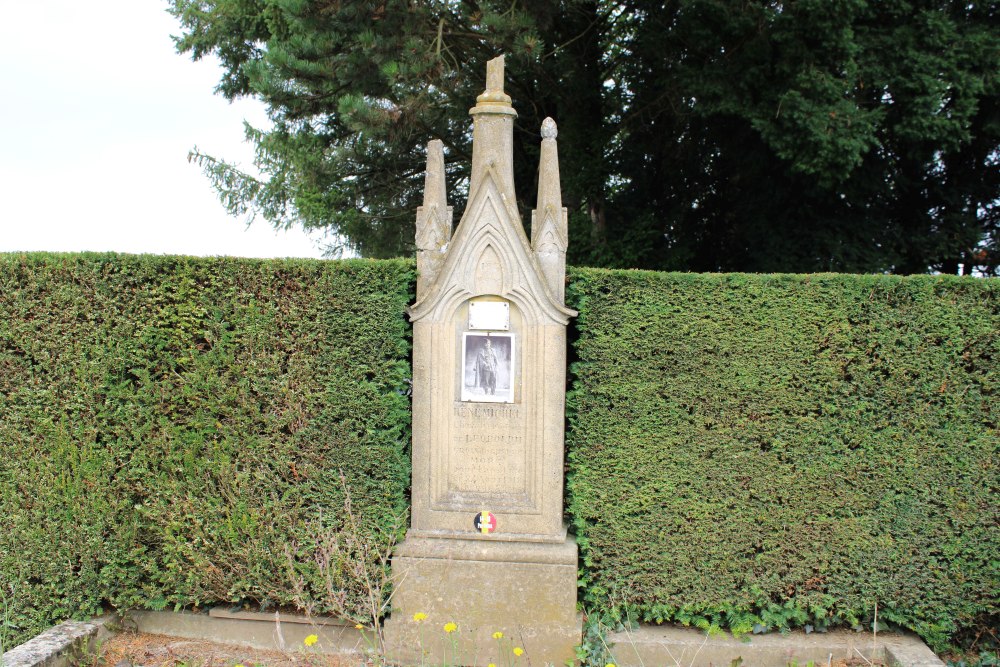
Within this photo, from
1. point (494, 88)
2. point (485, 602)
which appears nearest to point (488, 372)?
point (485, 602)

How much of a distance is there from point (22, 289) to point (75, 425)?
109cm

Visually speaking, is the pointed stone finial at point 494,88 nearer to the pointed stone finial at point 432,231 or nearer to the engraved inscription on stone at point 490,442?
the pointed stone finial at point 432,231

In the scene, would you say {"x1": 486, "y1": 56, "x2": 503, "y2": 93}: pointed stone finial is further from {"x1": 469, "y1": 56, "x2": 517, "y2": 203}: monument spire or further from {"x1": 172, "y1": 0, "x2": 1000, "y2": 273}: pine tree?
{"x1": 172, "y1": 0, "x2": 1000, "y2": 273}: pine tree

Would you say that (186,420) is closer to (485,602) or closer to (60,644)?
(60,644)

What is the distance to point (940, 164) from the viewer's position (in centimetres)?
1013

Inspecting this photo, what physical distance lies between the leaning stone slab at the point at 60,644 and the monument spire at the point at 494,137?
13.5 feet

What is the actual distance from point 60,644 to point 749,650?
4727 millimetres

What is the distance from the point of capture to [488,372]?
5266 mm

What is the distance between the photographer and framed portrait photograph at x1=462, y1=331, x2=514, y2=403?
5.26m

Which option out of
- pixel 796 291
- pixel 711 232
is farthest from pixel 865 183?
pixel 796 291

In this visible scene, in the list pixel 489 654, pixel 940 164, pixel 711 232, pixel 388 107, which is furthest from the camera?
pixel 711 232

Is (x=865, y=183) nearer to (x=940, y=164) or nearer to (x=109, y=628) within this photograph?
(x=940, y=164)

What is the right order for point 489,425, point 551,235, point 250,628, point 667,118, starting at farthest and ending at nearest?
point 667,118, point 250,628, point 489,425, point 551,235

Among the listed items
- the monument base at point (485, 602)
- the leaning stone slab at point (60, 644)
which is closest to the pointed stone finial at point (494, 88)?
the monument base at point (485, 602)
